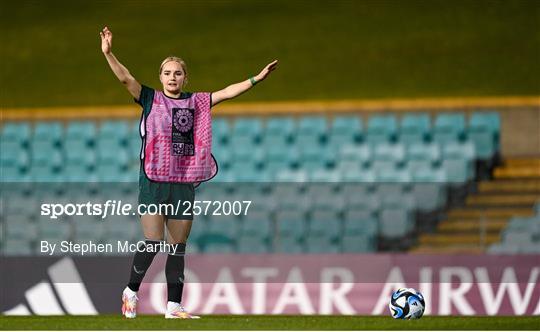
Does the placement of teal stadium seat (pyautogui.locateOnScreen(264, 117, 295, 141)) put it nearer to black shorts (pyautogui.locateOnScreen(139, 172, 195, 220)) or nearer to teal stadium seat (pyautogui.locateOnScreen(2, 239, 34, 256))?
teal stadium seat (pyautogui.locateOnScreen(2, 239, 34, 256))

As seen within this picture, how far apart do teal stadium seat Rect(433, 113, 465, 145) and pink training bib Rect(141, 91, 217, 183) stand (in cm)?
862

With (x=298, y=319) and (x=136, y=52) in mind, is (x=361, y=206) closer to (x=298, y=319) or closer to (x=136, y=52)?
(x=298, y=319)

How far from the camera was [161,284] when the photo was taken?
1253 centimetres

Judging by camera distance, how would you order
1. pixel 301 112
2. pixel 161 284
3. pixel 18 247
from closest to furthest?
1. pixel 161 284
2. pixel 18 247
3. pixel 301 112

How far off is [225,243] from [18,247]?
244cm

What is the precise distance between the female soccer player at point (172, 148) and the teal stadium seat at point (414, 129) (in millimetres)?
8523

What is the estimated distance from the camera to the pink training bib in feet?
26.7

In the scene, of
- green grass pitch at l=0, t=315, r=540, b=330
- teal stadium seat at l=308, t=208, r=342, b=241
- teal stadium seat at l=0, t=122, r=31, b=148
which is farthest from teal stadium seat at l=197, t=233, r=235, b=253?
green grass pitch at l=0, t=315, r=540, b=330

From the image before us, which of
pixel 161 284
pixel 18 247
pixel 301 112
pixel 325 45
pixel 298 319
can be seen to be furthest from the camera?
pixel 325 45

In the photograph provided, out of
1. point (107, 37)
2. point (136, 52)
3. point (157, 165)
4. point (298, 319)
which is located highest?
point (136, 52)

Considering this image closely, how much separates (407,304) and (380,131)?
754cm

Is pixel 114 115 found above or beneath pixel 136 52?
beneath

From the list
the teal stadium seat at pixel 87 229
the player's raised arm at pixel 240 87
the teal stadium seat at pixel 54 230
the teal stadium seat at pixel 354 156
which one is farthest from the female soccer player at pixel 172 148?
the teal stadium seat at pixel 354 156

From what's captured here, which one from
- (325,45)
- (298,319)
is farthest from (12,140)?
(298,319)
